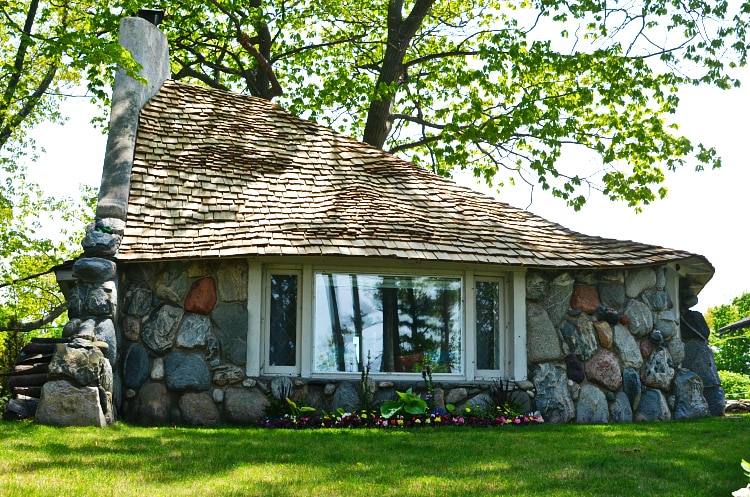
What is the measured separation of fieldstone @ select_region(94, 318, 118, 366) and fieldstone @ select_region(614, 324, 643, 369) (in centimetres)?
572

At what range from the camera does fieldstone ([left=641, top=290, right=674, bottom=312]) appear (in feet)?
33.4

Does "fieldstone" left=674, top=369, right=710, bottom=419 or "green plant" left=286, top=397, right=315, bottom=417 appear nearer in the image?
"green plant" left=286, top=397, right=315, bottom=417

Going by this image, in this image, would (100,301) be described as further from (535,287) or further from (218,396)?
(535,287)

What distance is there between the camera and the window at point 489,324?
9.83 metres

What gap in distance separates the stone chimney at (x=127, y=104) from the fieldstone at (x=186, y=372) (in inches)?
66.7

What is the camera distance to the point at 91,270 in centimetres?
875

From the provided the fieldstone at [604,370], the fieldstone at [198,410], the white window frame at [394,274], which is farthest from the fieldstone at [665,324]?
the fieldstone at [198,410]

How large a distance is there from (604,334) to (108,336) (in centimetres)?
562

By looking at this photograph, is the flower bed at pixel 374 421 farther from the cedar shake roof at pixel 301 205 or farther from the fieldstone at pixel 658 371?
the fieldstone at pixel 658 371

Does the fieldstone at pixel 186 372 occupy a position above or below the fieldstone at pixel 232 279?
below

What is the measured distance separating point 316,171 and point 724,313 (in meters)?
16.6

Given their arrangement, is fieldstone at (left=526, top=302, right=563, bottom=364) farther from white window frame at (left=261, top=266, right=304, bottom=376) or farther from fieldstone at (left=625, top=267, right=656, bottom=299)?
white window frame at (left=261, top=266, right=304, bottom=376)

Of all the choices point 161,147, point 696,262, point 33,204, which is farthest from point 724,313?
point 33,204

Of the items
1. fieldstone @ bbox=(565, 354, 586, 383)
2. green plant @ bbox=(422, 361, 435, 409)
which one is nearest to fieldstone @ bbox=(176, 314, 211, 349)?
green plant @ bbox=(422, 361, 435, 409)
